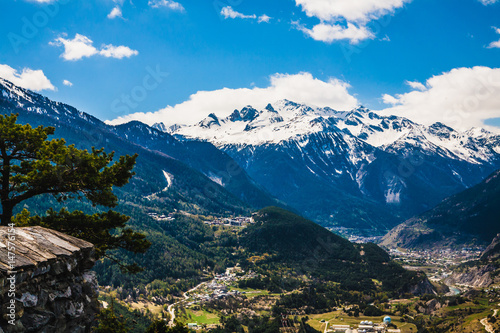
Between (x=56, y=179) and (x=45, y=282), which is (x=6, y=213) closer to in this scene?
(x=56, y=179)

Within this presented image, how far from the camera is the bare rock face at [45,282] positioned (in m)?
20.0

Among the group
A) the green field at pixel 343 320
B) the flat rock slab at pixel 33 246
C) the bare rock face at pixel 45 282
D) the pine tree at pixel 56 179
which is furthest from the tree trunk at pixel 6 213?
the green field at pixel 343 320

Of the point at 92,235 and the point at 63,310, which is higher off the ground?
the point at 92,235

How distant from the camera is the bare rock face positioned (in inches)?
789

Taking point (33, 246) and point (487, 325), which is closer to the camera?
point (33, 246)

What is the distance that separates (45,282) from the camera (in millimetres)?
22422

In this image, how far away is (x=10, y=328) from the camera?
1975 centimetres

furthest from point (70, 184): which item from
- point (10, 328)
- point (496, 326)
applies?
point (496, 326)

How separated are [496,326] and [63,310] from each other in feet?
514

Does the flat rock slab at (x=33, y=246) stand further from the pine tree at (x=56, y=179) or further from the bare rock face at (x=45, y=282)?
the pine tree at (x=56, y=179)

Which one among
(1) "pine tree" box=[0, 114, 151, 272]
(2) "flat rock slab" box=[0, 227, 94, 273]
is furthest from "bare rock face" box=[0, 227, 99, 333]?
(1) "pine tree" box=[0, 114, 151, 272]

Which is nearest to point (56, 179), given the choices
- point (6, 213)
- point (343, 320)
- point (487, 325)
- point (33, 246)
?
point (6, 213)

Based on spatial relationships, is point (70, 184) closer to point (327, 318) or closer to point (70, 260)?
point (70, 260)

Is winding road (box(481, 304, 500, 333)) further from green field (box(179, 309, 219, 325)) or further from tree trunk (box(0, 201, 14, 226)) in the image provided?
tree trunk (box(0, 201, 14, 226))
